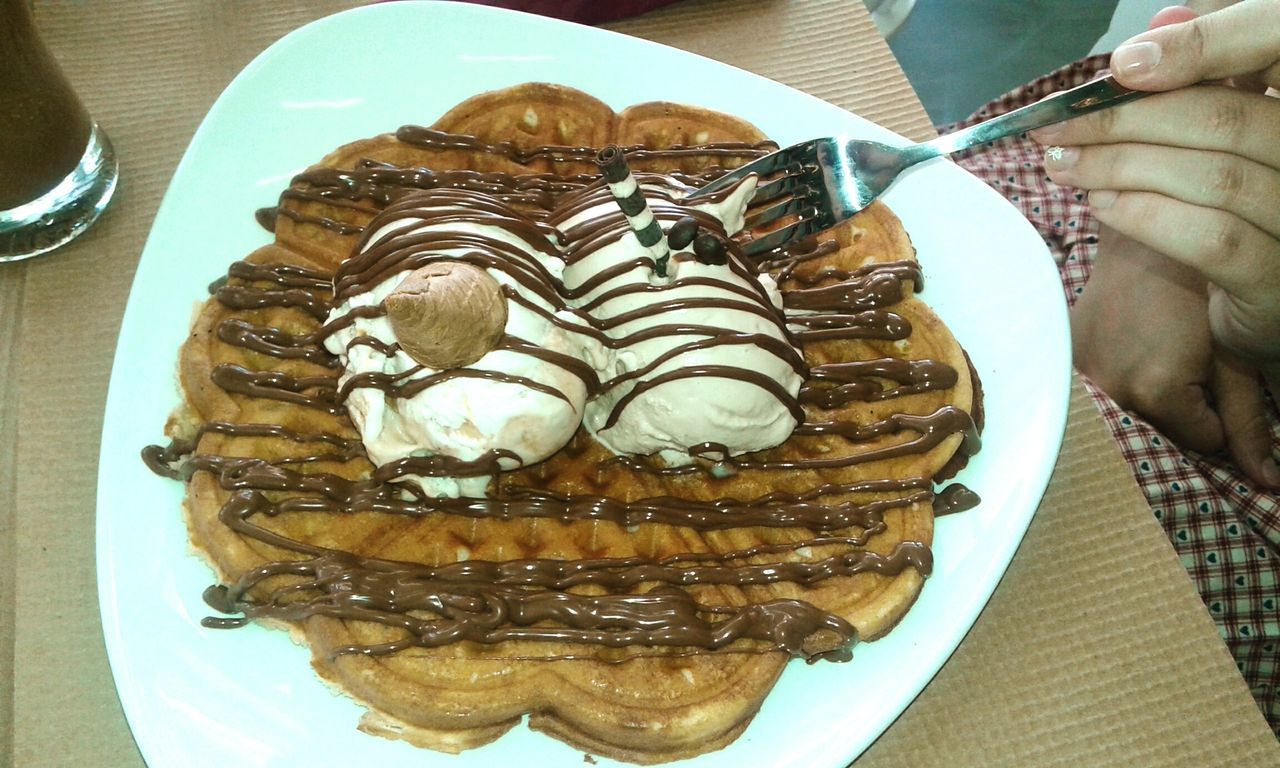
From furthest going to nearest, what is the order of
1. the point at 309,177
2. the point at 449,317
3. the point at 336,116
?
1. the point at 336,116
2. the point at 309,177
3. the point at 449,317

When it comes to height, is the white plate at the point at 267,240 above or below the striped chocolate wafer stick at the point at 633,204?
below

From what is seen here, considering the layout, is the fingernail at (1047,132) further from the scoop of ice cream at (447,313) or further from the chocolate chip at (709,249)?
the scoop of ice cream at (447,313)

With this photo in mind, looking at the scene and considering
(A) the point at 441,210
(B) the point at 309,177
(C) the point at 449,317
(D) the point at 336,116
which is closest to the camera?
(C) the point at 449,317

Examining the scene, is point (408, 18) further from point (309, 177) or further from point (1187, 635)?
point (1187, 635)

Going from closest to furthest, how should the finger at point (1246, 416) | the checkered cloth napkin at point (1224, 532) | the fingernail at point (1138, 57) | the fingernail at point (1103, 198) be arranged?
1. the fingernail at point (1138, 57)
2. the fingernail at point (1103, 198)
3. the checkered cloth napkin at point (1224, 532)
4. the finger at point (1246, 416)

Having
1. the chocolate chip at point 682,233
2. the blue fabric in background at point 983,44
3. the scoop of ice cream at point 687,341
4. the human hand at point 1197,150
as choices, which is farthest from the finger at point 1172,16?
the blue fabric in background at point 983,44

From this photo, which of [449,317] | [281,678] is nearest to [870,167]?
[449,317]
